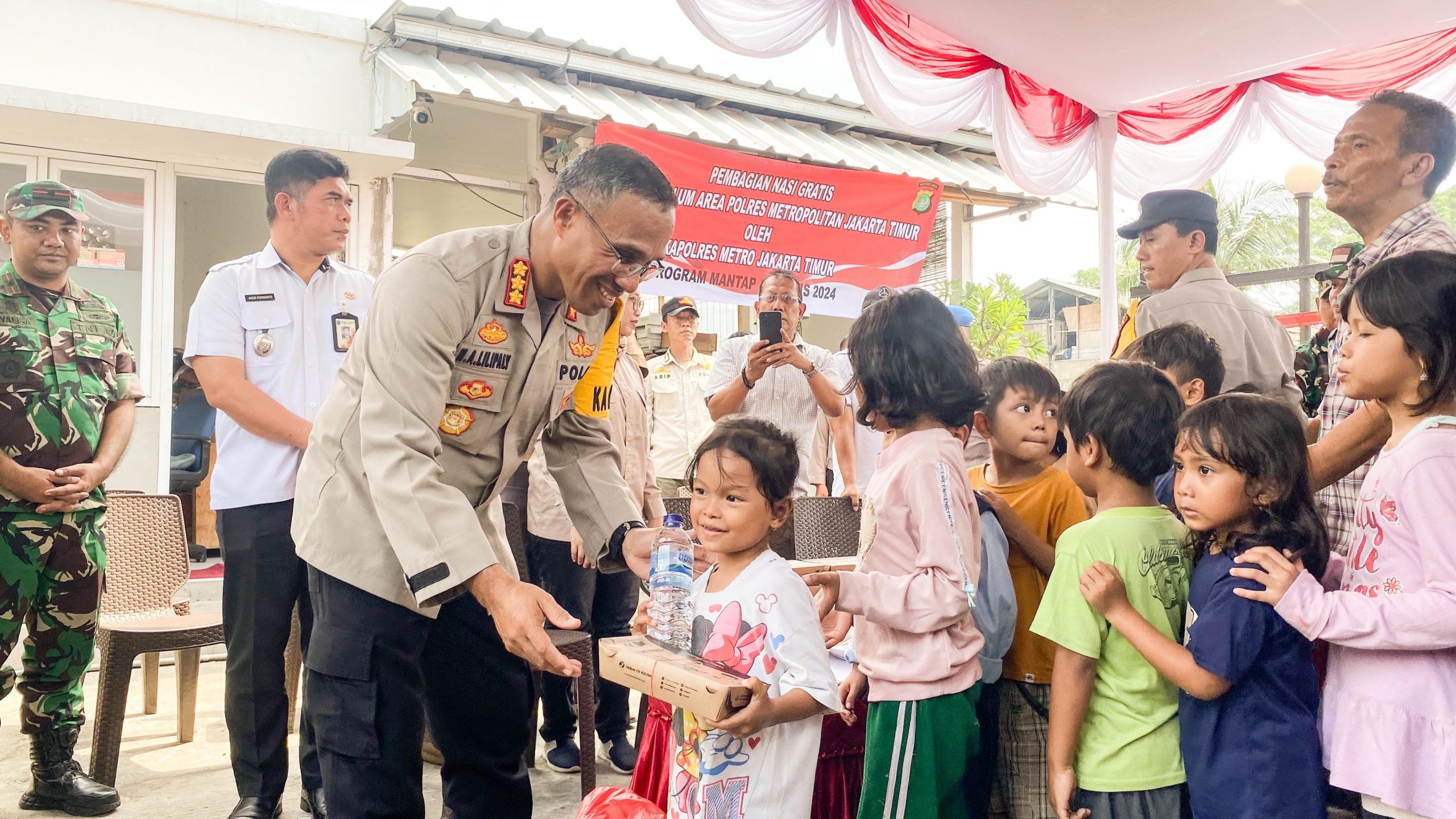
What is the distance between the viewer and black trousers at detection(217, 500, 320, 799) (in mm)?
2900

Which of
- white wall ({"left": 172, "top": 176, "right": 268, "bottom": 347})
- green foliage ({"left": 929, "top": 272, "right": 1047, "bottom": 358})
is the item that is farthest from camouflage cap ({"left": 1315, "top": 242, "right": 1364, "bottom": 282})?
green foliage ({"left": 929, "top": 272, "right": 1047, "bottom": 358})

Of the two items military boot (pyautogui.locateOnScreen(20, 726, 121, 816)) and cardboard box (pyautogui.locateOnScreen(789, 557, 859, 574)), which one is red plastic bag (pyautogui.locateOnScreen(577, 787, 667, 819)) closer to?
cardboard box (pyautogui.locateOnScreen(789, 557, 859, 574))

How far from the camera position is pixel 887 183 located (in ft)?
24.1

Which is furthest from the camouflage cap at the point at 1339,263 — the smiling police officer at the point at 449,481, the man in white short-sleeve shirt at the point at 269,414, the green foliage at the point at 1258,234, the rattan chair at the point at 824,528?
the green foliage at the point at 1258,234

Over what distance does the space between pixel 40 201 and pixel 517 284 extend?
2.38 m

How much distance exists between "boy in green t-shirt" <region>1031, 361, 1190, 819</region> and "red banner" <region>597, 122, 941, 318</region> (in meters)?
4.55

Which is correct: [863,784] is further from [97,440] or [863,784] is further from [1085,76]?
[1085,76]

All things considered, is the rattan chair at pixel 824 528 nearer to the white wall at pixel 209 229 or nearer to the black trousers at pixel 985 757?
the black trousers at pixel 985 757

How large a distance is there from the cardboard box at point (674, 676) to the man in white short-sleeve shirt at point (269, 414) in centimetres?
135

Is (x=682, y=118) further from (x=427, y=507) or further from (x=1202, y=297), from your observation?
(x=427, y=507)

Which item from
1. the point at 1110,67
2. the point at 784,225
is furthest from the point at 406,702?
the point at 784,225

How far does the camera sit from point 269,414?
2977mm

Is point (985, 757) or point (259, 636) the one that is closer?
point (985, 757)

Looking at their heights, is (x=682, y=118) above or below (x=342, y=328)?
above
